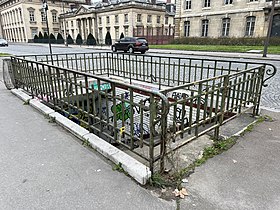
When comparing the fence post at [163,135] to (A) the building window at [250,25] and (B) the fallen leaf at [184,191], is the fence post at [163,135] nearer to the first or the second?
(B) the fallen leaf at [184,191]

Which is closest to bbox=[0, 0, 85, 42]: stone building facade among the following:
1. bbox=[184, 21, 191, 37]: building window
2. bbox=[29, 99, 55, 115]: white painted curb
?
bbox=[184, 21, 191, 37]: building window

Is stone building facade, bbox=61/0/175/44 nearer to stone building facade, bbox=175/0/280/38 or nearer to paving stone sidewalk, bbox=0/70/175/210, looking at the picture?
A: stone building facade, bbox=175/0/280/38

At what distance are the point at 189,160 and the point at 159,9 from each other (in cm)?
5512

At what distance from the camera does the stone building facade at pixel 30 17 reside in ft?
223

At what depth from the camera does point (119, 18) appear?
1925 inches

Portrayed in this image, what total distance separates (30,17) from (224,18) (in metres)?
60.5

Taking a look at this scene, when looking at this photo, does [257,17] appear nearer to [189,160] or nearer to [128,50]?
[128,50]

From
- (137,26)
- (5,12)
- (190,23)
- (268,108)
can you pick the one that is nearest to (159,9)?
(137,26)

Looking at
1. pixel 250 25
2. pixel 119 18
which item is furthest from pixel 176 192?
pixel 119 18

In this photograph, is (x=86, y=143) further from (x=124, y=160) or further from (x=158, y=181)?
(x=158, y=181)

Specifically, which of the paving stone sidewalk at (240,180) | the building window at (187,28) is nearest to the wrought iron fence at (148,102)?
the paving stone sidewalk at (240,180)

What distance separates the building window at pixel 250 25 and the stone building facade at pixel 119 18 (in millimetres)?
21568

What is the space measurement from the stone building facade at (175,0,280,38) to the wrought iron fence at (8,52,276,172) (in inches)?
1103

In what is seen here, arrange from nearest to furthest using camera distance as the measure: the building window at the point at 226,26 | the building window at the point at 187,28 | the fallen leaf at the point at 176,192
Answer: the fallen leaf at the point at 176,192, the building window at the point at 226,26, the building window at the point at 187,28
